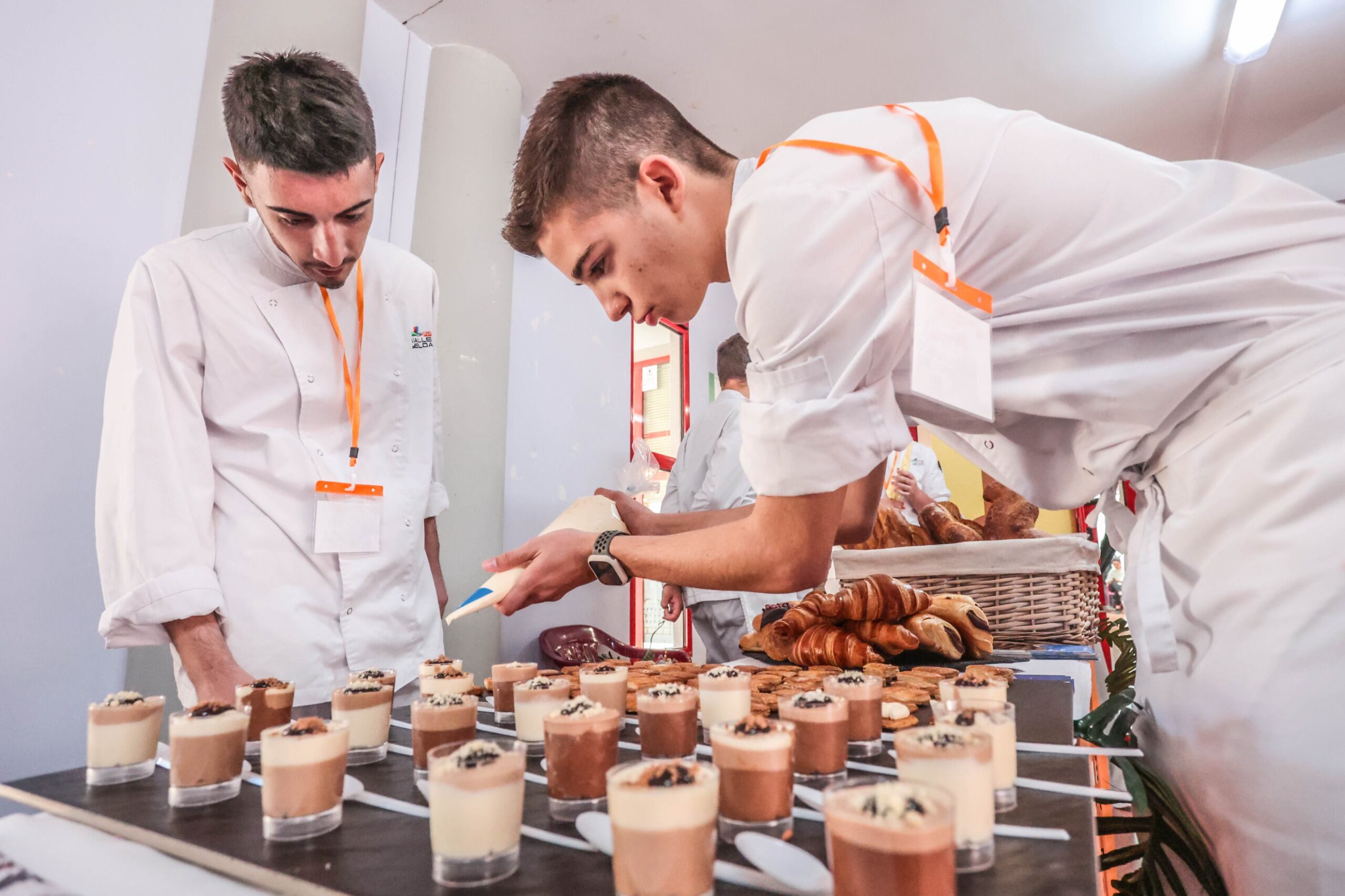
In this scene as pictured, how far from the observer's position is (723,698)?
5.01 feet

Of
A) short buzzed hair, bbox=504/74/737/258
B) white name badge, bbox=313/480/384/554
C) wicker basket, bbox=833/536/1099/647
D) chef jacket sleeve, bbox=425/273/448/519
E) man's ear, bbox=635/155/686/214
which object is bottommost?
wicker basket, bbox=833/536/1099/647

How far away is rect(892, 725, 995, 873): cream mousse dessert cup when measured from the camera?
2.55 ft

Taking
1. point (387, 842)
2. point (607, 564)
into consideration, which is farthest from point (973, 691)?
point (387, 842)

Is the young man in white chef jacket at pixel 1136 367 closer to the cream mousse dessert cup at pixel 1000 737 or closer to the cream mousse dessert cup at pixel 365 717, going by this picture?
the cream mousse dessert cup at pixel 1000 737

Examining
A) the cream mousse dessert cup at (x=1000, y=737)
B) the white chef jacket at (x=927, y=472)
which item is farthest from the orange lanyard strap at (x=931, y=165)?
the white chef jacket at (x=927, y=472)

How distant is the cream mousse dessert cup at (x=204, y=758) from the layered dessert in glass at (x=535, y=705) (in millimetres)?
447

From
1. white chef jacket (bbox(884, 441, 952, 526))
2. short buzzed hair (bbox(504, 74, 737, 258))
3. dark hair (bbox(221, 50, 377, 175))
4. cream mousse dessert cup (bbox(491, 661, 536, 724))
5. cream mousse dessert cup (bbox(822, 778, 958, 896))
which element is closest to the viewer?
cream mousse dessert cup (bbox(822, 778, 958, 896))

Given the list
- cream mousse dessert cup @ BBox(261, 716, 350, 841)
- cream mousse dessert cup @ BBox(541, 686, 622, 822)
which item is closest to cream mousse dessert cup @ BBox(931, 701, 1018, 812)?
cream mousse dessert cup @ BBox(541, 686, 622, 822)

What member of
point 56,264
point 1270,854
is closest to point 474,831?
point 1270,854

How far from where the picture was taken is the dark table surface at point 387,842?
29.8 inches

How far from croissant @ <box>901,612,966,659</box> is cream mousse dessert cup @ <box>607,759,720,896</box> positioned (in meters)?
1.45

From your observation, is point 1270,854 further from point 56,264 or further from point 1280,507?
point 56,264

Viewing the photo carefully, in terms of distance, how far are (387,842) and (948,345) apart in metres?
1.00

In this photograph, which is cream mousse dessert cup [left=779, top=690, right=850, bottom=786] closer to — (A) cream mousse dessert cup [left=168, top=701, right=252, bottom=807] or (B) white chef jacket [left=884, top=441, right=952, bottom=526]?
(A) cream mousse dessert cup [left=168, top=701, right=252, bottom=807]
